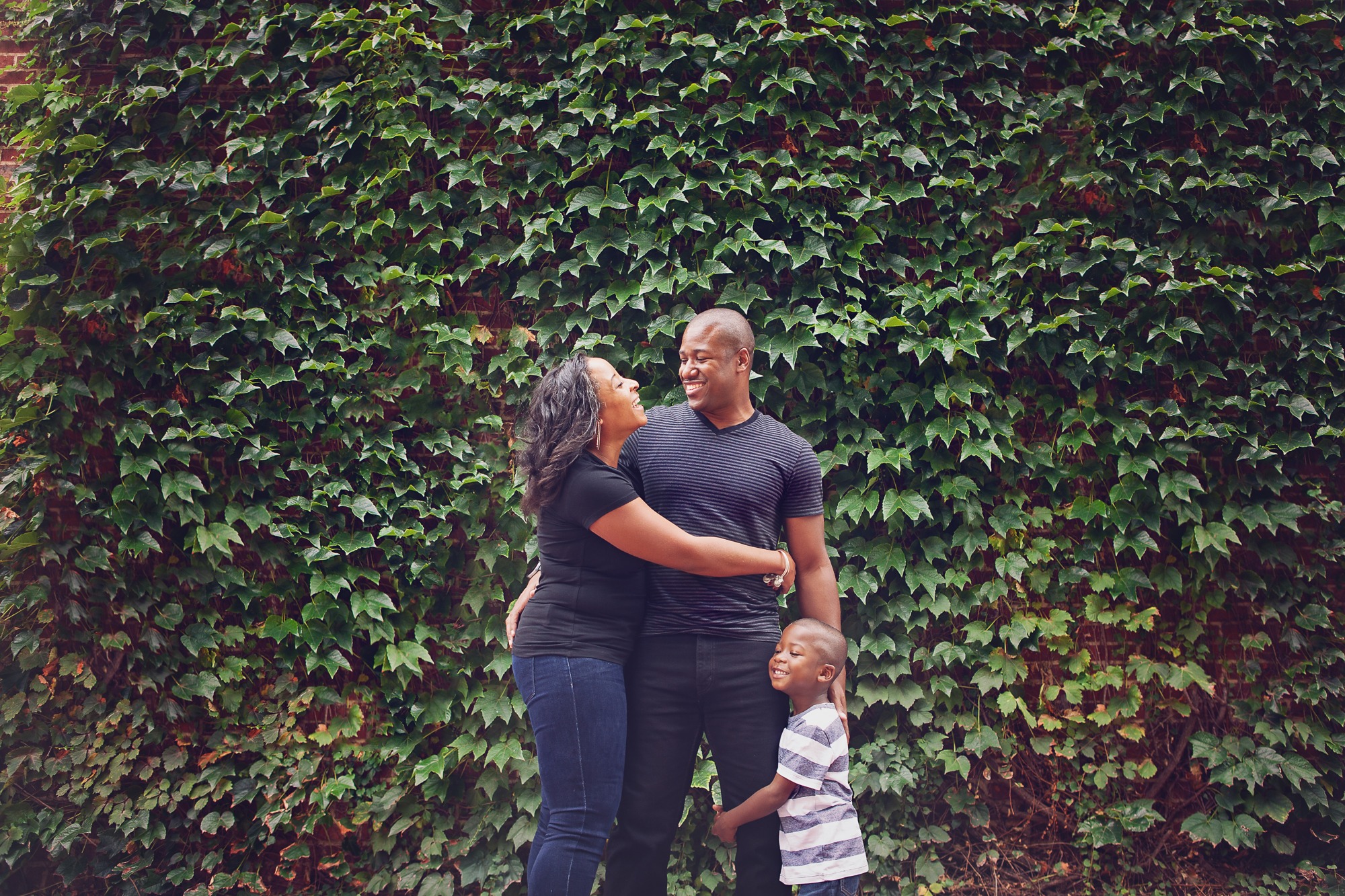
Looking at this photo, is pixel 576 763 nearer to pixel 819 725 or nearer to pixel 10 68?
pixel 819 725

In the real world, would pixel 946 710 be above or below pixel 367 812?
above

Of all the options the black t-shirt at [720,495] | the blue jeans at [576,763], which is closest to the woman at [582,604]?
the blue jeans at [576,763]

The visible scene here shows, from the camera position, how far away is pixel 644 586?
231 centimetres

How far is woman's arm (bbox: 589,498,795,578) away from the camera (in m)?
2.13

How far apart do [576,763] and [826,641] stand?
820 mm

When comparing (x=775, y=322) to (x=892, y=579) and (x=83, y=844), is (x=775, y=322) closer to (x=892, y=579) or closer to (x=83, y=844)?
(x=892, y=579)

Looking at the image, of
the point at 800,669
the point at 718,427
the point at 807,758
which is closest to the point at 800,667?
the point at 800,669

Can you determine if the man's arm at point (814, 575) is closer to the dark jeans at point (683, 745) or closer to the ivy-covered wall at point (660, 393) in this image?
the dark jeans at point (683, 745)

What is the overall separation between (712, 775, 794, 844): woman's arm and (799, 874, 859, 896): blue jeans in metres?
0.23

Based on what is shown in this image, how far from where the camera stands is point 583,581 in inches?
86.6

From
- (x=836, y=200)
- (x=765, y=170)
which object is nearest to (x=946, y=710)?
(x=836, y=200)

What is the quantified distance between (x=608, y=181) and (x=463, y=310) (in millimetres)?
880

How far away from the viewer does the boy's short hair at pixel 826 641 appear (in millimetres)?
2252

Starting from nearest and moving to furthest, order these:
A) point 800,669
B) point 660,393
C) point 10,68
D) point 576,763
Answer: point 576,763, point 800,669, point 660,393, point 10,68
